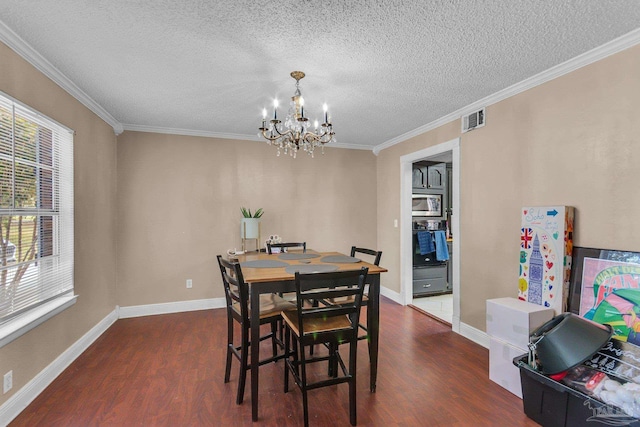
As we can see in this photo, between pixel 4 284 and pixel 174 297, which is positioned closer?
pixel 4 284

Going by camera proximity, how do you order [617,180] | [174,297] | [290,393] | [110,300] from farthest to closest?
[174,297] < [110,300] < [290,393] < [617,180]

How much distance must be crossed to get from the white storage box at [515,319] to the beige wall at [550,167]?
440 millimetres

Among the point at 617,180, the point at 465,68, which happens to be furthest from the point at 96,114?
the point at 617,180

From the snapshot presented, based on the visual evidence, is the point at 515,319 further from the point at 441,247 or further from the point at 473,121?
the point at 441,247

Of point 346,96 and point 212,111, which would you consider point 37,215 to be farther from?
point 346,96

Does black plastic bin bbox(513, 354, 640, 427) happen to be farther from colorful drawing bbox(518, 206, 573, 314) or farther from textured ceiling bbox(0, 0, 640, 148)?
textured ceiling bbox(0, 0, 640, 148)

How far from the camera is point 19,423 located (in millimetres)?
1972

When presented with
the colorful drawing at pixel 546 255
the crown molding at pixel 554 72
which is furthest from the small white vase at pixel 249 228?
the colorful drawing at pixel 546 255

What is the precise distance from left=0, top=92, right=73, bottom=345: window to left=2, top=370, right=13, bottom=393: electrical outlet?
298mm

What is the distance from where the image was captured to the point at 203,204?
430cm

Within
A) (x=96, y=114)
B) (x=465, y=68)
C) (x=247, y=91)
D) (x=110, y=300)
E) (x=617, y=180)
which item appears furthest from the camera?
(x=110, y=300)

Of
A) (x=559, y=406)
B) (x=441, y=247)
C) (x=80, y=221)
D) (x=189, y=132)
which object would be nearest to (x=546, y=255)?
(x=559, y=406)

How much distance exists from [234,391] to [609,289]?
9.05ft

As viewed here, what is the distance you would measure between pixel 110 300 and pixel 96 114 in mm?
2186
